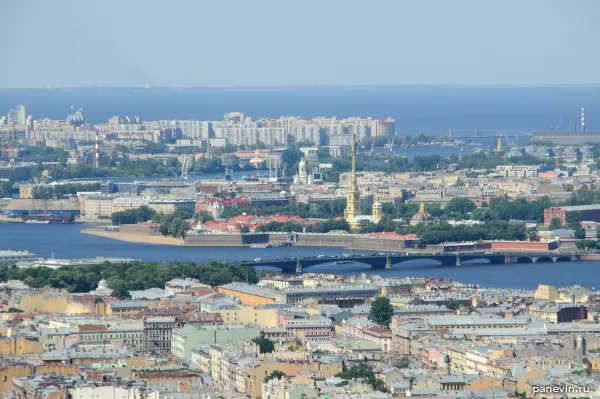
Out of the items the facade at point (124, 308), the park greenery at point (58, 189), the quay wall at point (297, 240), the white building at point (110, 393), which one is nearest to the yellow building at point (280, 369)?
the white building at point (110, 393)

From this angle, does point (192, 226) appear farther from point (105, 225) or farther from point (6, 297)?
point (6, 297)

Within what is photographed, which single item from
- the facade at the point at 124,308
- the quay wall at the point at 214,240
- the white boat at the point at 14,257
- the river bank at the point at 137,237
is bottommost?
the river bank at the point at 137,237

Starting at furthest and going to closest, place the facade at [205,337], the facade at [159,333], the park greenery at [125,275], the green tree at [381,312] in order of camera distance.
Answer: the park greenery at [125,275] → the green tree at [381,312] → the facade at [159,333] → the facade at [205,337]

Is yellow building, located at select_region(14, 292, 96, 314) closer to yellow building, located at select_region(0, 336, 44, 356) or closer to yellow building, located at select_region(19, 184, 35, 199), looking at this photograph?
yellow building, located at select_region(0, 336, 44, 356)

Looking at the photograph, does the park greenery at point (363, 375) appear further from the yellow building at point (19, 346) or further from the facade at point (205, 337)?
the yellow building at point (19, 346)

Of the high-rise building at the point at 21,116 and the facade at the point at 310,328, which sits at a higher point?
the facade at the point at 310,328

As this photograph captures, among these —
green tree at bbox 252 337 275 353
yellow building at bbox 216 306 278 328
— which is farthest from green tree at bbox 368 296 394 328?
green tree at bbox 252 337 275 353

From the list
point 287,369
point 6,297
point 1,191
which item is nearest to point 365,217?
point 1,191
